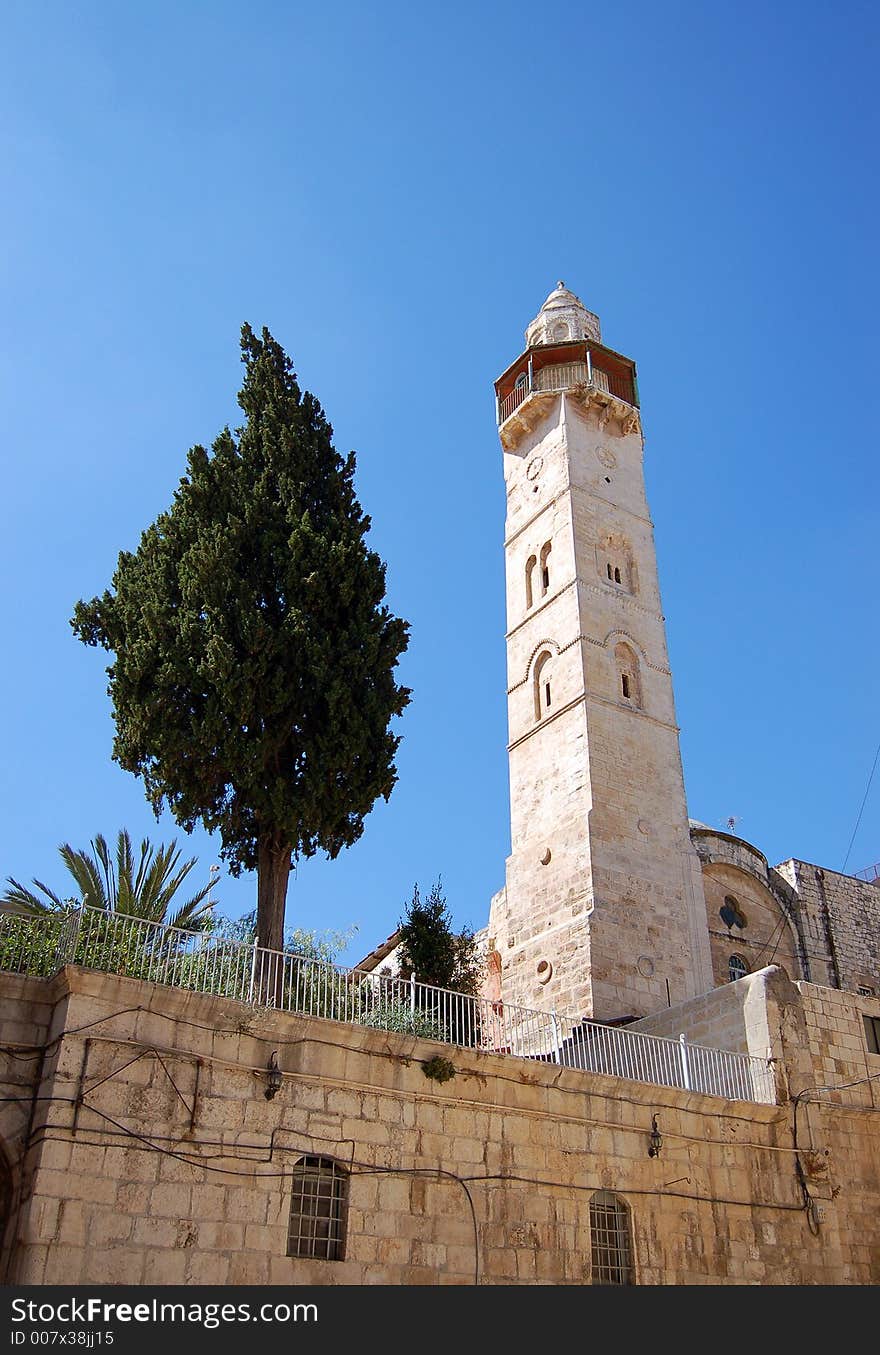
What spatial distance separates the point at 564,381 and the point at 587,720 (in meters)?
8.88

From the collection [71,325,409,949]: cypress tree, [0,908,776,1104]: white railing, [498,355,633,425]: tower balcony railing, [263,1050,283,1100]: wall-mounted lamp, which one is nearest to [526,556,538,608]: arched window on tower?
[498,355,633,425]: tower balcony railing

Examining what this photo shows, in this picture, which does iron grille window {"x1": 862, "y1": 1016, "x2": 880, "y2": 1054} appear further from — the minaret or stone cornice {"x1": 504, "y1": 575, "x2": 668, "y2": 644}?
stone cornice {"x1": 504, "y1": 575, "x2": 668, "y2": 644}

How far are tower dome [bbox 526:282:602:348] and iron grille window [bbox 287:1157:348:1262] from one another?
2133 centimetres

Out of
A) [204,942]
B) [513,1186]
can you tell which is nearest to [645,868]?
[513,1186]

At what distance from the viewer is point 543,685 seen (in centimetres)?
2220

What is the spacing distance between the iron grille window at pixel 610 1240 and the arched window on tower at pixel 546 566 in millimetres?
13837

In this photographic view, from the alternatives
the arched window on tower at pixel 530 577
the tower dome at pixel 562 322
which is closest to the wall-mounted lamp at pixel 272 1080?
the arched window on tower at pixel 530 577

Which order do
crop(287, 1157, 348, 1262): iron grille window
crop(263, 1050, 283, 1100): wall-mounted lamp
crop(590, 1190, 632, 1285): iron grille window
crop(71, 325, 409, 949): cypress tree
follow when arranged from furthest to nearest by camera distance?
crop(71, 325, 409, 949): cypress tree < crop(590, 1190, 632, 1285): iron grille window < crop(263, 1050, 283, 1100): wall-mounted lamp < crop(287, 1157, 348, 1262): iron grille window

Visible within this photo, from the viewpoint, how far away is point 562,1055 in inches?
535

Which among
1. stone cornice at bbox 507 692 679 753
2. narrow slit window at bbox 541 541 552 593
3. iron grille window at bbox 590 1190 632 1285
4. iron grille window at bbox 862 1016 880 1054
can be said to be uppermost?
narrow slit window at bbox 541 541 552 593

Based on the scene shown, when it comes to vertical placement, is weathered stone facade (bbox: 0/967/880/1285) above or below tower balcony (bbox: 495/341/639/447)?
below

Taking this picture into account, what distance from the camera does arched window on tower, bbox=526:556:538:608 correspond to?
23672 mm

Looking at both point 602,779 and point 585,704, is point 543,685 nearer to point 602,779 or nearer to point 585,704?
point 585,704
